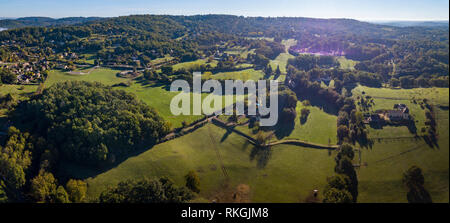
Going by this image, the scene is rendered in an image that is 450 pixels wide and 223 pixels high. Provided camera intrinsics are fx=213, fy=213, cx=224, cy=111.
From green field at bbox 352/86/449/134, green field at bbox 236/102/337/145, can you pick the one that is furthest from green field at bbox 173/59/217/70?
green field at bbox 352/86/449/134

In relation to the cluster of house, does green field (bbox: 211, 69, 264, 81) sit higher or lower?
higher

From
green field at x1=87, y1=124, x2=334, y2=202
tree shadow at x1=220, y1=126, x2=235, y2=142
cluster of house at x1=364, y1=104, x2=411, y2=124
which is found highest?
cluster of house at x1=364, y1=104, x2=411, y2=124

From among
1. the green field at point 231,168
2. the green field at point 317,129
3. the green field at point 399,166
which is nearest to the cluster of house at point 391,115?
the green field at point 317,129

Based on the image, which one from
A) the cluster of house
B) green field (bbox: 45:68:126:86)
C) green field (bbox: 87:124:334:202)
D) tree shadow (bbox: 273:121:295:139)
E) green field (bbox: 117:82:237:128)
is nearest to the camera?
green field (bbox: 87:124:334:202)

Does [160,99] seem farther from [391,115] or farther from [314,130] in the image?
[391,115]

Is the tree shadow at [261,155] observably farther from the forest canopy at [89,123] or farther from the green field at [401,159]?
the forest canopy at [89,123]

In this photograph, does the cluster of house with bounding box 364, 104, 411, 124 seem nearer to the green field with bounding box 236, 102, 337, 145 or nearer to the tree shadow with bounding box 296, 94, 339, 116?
the green field with bounding box 236, 102, 337, 145
